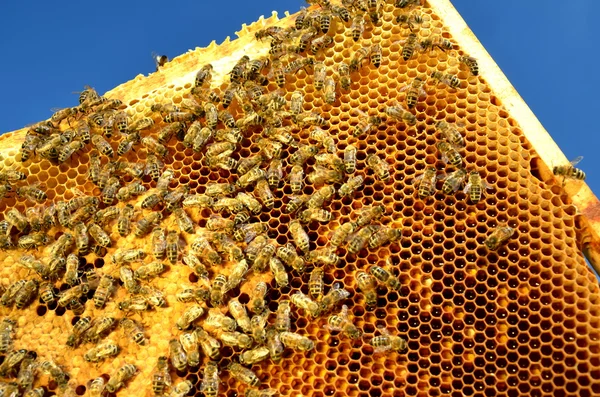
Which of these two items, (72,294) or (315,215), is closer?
(315,215)

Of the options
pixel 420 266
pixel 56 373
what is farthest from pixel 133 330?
pixel 420 266

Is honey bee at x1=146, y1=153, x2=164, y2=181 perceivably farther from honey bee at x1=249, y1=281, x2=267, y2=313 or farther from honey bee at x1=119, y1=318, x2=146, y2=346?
honey bee at x1=249, y1=281, x2=267, y2=313

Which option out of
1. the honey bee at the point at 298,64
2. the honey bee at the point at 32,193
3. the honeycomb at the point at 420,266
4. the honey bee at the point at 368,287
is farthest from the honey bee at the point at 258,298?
the honey bee at the point at 32,193

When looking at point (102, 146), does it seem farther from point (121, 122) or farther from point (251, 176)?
point (251, 176)

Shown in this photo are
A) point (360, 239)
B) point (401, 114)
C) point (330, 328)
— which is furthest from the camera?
point (401, 114)

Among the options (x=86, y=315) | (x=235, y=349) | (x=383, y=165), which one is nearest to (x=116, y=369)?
(x=86, y=315)
